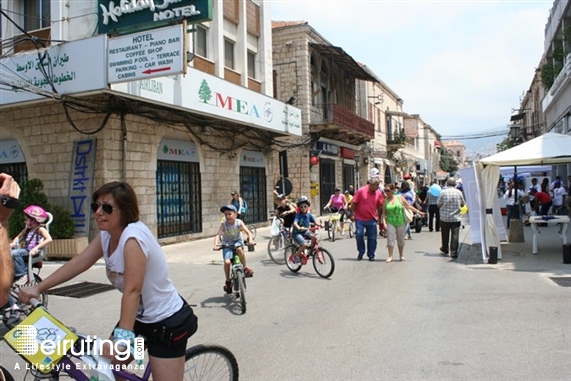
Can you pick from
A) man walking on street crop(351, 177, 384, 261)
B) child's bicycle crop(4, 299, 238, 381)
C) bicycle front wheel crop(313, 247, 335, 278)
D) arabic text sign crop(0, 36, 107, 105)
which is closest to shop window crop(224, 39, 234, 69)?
arabic text sign crop(0, 36, 107, 105)

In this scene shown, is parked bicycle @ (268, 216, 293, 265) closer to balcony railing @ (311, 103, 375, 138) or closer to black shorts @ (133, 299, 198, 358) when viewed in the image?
black shorts @ (133, 299, 198, 358)

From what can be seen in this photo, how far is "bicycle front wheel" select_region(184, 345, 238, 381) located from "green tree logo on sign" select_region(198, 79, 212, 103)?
453 inches

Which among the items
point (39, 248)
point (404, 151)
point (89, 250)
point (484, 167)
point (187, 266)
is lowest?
point (187, 266)

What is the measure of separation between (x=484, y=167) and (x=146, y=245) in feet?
31.5

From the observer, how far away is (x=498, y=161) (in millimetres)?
10266

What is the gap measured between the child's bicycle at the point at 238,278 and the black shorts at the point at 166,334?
3.79 m

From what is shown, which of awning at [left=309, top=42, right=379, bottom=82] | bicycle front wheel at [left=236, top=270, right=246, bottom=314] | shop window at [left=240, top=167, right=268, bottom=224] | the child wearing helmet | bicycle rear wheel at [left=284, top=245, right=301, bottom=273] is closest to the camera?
bicycle front wheel at [left=236, top=270, right=246, bottom=314]

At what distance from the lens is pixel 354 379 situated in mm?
4059

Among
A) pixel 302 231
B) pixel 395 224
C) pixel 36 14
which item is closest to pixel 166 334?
pixel 302 231

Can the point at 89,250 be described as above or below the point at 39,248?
above

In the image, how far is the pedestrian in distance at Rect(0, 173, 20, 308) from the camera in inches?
97.6

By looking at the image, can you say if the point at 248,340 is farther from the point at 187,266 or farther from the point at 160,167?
the point at 160,167

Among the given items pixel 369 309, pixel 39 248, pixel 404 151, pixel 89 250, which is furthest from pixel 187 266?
pixel 404 151

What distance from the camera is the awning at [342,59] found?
24.4m
